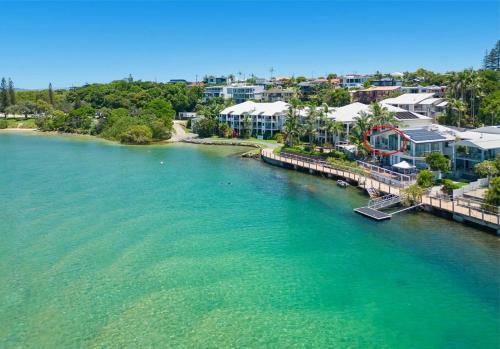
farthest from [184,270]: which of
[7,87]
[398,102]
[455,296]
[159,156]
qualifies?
[7,87]

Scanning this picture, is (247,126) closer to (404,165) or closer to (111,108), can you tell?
(404,165)

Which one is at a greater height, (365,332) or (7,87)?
(7,87)

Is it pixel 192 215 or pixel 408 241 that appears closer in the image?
pixel 408 241

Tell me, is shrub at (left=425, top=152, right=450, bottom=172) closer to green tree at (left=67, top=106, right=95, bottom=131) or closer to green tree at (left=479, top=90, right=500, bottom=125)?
green tree at (left=479, top=90, right=500, bottom=125)

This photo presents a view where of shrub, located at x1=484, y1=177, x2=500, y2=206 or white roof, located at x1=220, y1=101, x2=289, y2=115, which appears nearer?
shrub, located at x1=484, y1=177, x2=500, y2=206

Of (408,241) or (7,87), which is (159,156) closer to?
(408,241)

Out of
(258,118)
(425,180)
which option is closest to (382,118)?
(425,180)

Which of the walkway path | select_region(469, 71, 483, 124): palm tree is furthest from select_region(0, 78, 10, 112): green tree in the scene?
select_region(469, 71, 483, 124): palm tree
